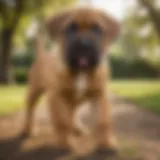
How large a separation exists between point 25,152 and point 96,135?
234 mm

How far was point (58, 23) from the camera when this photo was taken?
1.14 meters

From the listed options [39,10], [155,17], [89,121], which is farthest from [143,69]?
[89,121]

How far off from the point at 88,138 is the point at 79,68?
265mm

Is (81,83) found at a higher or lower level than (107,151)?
higher

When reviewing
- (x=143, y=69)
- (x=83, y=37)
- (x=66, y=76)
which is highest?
(x=83, y=37)

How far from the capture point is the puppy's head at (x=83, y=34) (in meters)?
1.05

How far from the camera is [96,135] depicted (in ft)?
3.85

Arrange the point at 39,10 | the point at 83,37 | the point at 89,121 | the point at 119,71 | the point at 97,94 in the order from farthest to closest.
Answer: the point at 39,10 → the point at 119,71 → the point at 89,121 → the point at 97,94 → the point at 83,37

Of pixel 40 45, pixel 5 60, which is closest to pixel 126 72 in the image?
pixel 5 60

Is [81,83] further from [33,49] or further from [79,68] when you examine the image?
[33,49]

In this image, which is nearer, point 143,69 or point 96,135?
point 96,135

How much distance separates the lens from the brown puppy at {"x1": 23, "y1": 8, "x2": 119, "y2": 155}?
1066 millimetres

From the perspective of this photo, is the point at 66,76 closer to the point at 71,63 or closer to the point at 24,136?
the point at 71,63

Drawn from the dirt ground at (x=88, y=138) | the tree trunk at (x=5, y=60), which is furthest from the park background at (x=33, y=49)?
the dirt ground at (x=88, y=138)
